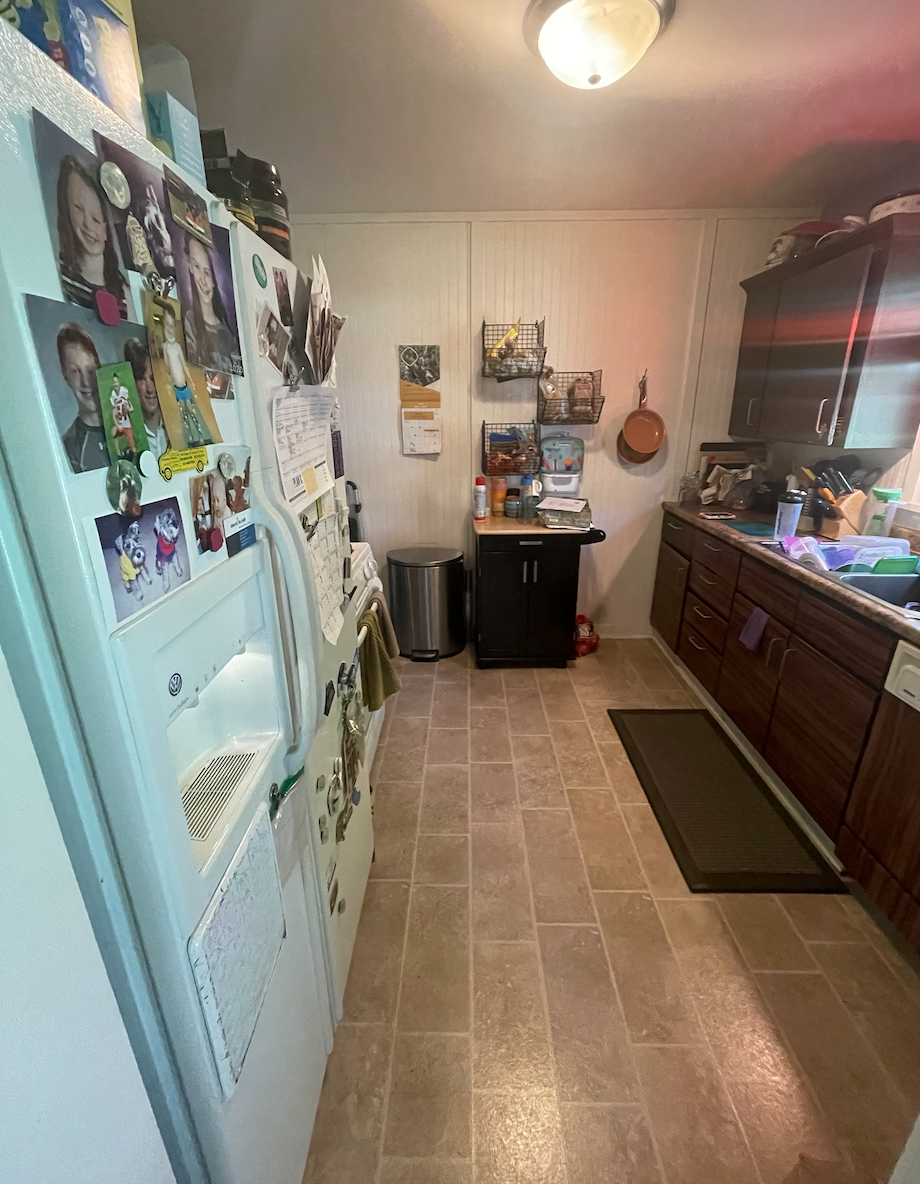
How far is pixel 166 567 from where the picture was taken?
0.61 metres

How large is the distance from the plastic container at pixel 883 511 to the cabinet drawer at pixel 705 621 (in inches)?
28.4

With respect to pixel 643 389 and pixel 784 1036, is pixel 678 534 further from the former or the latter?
pixel 784 1036

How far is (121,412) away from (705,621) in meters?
2.72

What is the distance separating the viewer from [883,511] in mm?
2264

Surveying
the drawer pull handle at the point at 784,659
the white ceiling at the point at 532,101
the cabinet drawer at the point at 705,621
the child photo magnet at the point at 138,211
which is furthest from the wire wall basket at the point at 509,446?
the child photo magnet at the point at 138,211

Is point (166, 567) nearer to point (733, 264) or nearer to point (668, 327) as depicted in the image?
point (668, 327)

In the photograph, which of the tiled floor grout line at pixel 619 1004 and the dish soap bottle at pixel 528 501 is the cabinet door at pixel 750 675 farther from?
the dish soap bottle at pixel 528 501

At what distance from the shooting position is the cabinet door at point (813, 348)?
2.10 metres

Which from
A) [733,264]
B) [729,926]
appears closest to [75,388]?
[729,926]

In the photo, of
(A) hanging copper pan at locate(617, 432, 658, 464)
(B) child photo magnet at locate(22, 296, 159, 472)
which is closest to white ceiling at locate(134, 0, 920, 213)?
(A) hanging copper pan at locate(617, 432, 658, 464)

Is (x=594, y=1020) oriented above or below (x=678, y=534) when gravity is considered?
below

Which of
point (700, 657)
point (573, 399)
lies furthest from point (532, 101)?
point (700, 657)

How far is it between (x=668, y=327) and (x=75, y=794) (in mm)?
3409

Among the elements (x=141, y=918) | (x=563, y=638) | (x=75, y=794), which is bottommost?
(x=563, y=638)
